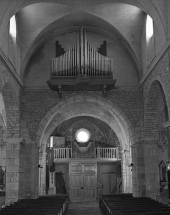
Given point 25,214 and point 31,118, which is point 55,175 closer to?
point 31,118

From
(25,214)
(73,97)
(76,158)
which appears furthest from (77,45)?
(76,158)

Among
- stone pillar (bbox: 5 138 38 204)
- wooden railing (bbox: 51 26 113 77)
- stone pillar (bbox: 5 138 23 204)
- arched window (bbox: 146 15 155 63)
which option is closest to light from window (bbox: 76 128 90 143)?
stone pillar (bbox: 5 138 38 204)

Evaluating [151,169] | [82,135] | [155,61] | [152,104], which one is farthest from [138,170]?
[82,135]

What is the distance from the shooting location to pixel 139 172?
15.8 metres

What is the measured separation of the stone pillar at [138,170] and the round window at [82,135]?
11.3m

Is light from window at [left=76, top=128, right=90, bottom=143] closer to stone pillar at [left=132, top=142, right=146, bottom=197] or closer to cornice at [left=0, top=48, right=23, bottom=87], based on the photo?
stone pillar at [left=132, top=142, right=146, bottom=197]

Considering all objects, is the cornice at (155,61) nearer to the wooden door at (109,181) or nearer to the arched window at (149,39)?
the arched window at (149,39)

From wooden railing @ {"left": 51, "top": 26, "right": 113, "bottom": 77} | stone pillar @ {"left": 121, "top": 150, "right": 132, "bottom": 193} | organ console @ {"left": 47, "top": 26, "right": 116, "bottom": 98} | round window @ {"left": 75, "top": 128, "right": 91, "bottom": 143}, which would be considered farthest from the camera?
round window @ {"left": 75, "top": 128, "right": 91, "bottom": 143}

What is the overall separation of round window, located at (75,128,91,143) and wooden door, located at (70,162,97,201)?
2189mm

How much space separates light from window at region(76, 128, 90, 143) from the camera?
2736 centimetres

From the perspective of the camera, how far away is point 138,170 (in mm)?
15828

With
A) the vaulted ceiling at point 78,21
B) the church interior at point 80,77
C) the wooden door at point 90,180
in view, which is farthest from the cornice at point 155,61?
the wooden door at point 90,180

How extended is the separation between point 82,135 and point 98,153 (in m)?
2.27

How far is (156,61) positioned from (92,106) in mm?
9824
